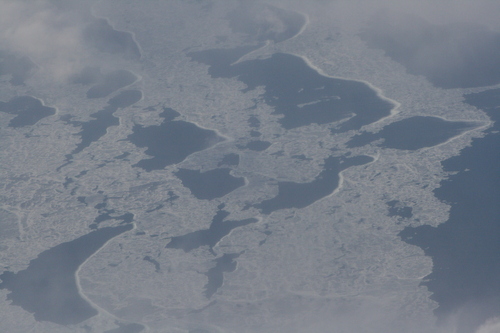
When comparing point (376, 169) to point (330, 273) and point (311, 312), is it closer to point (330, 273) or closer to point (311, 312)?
point (330, 273)

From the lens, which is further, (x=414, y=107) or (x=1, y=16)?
(x=1, y=16)

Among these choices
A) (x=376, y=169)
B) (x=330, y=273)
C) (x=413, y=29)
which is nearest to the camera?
(x=330, y=273)

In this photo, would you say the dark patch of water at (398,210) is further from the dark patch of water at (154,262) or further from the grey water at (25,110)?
the grey water at (25,110)

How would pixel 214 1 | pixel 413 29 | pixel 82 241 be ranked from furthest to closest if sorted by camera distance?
pixel 214 1 → pixel 413 29 → pixel 82 241

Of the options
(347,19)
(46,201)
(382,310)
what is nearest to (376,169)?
(382,310)

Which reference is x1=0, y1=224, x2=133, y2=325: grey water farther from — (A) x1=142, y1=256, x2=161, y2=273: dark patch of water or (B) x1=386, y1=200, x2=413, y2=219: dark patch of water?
(B) x1=386, y1=200, x2=413, y2=219: dark patch of water

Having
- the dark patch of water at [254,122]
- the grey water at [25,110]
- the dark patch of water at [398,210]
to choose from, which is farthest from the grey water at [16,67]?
the dark patch of water at [398,210]

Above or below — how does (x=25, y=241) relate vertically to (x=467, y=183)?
below
